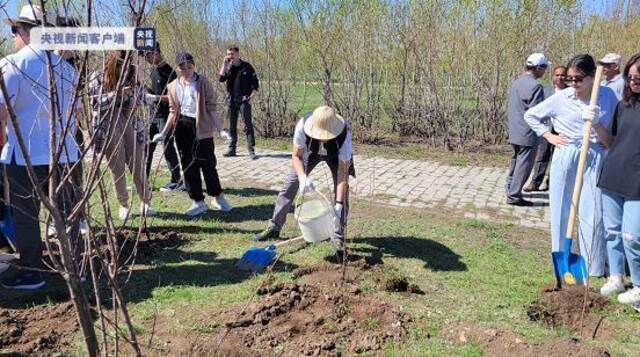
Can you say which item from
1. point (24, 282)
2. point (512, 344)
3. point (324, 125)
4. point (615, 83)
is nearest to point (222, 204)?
point (324, 125)

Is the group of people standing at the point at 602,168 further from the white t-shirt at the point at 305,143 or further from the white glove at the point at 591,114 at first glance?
the white t-shirt at the point at 305,143

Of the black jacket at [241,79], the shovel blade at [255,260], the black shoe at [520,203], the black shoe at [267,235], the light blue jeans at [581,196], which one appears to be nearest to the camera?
the light blue jeans at [581,196]

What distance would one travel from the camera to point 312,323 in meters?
3.67

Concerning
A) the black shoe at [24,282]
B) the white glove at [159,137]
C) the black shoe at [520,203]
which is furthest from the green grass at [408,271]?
the black shoe at [520,203]

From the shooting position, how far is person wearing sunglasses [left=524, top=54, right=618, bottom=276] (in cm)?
425

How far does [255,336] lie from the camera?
11.6 ft

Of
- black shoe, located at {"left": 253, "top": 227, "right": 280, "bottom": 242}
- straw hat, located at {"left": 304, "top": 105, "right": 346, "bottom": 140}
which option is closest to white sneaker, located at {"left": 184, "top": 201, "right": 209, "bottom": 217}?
black shoe, located at {"left": 253, "top": 227, "right": 280, "bottom": 242}

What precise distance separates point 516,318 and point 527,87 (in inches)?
160

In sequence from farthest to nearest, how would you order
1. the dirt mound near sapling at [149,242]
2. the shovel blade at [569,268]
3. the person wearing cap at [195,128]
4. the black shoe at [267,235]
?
the person wearing cap at [195,128] < the black shoe at [267,235] < the dirt mound near sapling at [149,242] < the shovel blade at [569,268]

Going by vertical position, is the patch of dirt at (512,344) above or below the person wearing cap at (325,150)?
below

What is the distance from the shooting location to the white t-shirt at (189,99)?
6.40 m

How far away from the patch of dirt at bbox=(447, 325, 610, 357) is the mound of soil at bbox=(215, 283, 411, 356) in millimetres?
397

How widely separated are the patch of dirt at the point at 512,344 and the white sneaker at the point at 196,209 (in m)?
3.60

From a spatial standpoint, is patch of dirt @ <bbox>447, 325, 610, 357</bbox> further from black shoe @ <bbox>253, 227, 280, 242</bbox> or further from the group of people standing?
black shoe @ <bbox>253, 227, 280, 242</bbox>
